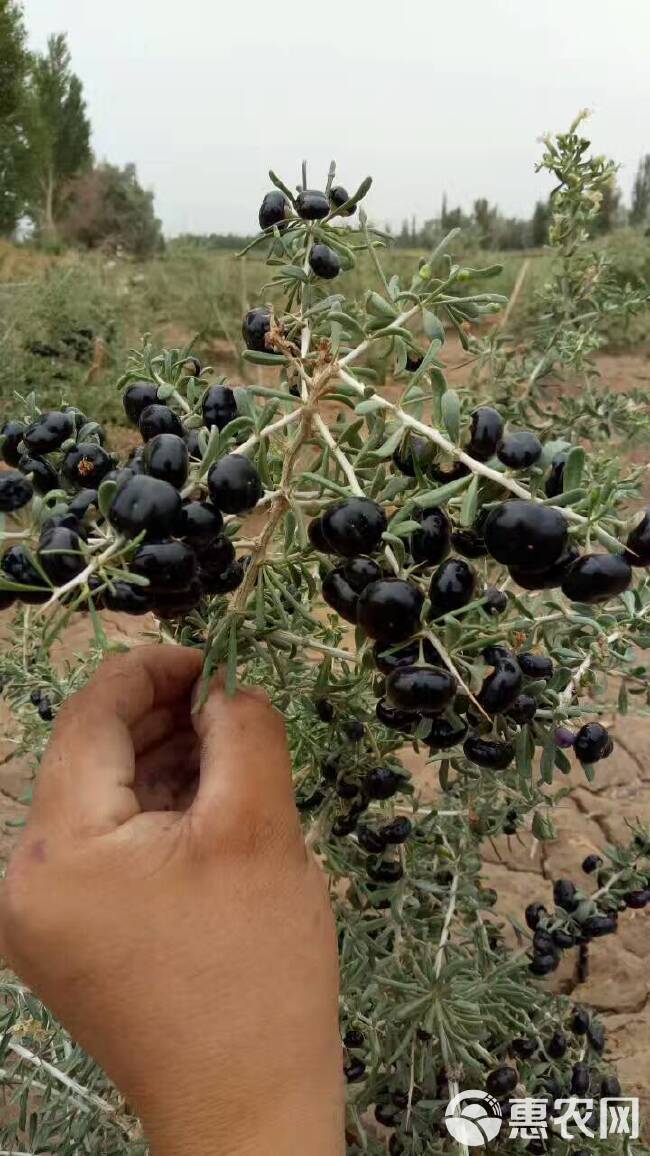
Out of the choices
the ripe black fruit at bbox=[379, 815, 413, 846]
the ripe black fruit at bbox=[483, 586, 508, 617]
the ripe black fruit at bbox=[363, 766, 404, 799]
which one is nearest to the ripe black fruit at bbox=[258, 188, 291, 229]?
the ripe black fruit at bbox=[483, 586, 508, 617]

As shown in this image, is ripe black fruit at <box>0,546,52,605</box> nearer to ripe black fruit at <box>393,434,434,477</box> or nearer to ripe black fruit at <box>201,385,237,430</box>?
ripe black fruit at <box>201,385,237,430</box>

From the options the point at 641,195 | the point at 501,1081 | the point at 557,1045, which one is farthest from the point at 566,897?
the point at 641,195

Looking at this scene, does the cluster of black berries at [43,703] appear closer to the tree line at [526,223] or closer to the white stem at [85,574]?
the white stem at [85,574]

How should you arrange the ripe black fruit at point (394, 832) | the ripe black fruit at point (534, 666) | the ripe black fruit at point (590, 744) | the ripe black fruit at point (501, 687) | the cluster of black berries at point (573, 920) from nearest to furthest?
the ripe black fruit at point (501, 687)
the ripe black fruit at point (534, 666)
the ripe black fruit at point (590, 744)
the ripe black fruit at point (394, 832)
the cluster of black berries at point (573, 920)

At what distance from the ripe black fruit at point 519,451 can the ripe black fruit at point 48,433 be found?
2.14 ft

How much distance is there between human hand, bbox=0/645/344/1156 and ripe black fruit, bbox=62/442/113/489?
0.99 feet

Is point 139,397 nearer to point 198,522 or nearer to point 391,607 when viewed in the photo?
point 198,522

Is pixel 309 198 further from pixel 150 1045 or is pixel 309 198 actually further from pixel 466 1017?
pixel 466 1017

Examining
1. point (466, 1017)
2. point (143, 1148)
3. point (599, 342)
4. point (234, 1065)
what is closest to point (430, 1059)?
point (466, 1017)

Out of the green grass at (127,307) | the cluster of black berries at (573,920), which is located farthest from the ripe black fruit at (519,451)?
the green grass at (127,307)

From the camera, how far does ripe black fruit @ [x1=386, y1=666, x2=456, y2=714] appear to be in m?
0.98

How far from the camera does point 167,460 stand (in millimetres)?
943

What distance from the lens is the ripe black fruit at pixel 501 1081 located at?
2029mm

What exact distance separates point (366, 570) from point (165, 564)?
0.86 ft
